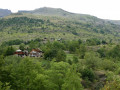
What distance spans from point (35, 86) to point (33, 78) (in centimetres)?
183

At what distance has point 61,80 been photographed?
32938mm

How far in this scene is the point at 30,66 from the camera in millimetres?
32406

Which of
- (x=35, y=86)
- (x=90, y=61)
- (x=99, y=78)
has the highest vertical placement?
(x=35, y=86)

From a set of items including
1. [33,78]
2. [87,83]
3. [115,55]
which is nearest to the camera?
[33,78]

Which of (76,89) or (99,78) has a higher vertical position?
(76,89)

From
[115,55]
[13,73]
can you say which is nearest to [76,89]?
[13,73]

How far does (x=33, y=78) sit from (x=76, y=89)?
363 inches

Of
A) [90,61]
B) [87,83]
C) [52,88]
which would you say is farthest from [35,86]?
[90,61]

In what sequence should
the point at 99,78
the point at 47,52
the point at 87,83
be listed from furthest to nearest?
the point at 47,52
the point at 99,78
the point at 87,83

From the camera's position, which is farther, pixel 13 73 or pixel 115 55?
pixel 115 55

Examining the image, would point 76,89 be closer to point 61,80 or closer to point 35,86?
point 61,80

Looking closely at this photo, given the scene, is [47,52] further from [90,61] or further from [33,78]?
[33,78]

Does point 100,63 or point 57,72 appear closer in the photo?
point 57,72

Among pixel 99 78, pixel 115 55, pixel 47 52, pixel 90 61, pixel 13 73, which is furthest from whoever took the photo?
pixel 115 55
